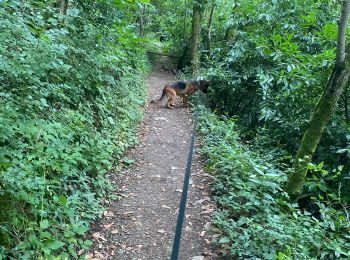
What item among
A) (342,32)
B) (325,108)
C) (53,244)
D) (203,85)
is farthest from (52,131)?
(203,85)

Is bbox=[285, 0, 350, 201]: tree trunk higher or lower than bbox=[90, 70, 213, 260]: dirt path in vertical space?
higher

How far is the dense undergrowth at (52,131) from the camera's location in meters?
2.59

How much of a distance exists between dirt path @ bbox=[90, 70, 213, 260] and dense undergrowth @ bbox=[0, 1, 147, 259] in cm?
30

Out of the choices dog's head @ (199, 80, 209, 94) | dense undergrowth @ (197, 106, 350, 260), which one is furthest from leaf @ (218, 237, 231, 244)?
dog's head @ (199, 80, 209, 94)

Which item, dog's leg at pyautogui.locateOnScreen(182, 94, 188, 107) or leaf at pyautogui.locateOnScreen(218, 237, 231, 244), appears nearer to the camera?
leaf at pyautogui.locateOnScreen(218, 237, 231, 244)

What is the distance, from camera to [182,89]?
32.3 ft

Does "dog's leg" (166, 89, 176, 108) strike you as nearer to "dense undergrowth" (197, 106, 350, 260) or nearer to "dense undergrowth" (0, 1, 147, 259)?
"dense undergrowth" (0, 1, 147, 259)

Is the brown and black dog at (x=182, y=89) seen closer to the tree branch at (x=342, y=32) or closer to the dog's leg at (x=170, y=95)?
the dog's leg at (x=170, y=95)

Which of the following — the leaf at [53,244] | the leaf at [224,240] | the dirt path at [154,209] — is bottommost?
the dirt path at [154,209]

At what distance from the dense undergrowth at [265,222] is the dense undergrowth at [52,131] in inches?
64.2

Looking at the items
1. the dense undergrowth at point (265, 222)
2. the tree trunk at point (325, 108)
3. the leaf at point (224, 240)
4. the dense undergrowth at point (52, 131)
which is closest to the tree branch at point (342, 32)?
the tree trunk at point (325, 108)

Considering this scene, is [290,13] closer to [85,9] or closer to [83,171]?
[85,9]

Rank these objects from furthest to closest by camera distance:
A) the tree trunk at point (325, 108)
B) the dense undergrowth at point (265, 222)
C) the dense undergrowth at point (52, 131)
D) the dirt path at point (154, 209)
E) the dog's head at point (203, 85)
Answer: the dog's head at point (203, 85), the tree trunk at point (325, 108), the dirt path at point (154, 209), the dense undergrowth at point (265, 222), the dense undergrowth at point (52, 131)

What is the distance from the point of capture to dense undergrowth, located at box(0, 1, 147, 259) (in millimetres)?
2594
